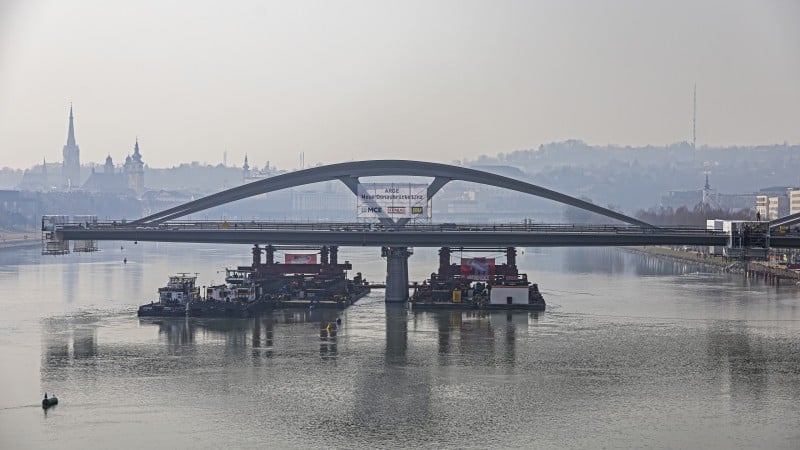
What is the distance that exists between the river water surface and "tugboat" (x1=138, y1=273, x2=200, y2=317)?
1205 mm

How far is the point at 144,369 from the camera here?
39.7 metres

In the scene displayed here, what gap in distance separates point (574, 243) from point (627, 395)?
24516mm

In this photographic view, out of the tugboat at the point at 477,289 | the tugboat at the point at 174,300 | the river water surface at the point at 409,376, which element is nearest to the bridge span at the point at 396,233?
the tugboat at the point at 477,289

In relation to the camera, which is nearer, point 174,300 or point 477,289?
point 174,300

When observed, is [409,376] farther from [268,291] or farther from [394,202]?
[394,202]

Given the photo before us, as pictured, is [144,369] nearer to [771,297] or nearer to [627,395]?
[627,395]

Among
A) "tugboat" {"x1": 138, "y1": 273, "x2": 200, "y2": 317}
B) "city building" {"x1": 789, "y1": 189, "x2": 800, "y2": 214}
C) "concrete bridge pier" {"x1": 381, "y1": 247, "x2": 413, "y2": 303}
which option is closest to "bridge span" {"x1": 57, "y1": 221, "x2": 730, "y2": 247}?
"concrete bridge pier" {"x1": 381, "y1": 247, "x2": 413, "y2": 303}

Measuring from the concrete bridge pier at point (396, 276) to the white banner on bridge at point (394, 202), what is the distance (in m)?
A: 2.88

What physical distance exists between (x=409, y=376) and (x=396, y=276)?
2372cm

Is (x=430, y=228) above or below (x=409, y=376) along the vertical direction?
→ above

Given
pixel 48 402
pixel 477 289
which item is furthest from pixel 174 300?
pixel 48 402

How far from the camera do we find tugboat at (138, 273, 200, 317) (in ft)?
182

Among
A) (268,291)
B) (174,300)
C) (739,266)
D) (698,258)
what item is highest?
(698,258)

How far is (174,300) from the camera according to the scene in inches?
2242
